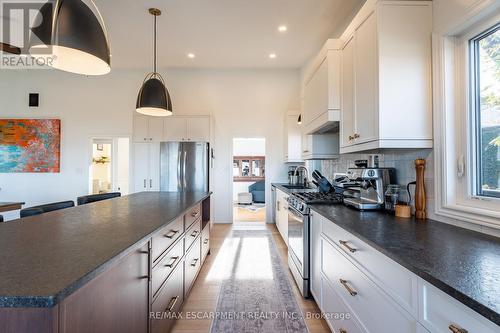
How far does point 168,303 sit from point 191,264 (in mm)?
638

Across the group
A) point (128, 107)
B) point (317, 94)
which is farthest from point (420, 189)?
point (128, 107)

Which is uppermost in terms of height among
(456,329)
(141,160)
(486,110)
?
(486,110)

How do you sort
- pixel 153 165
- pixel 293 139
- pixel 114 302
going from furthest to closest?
pixel 153 165, pixel 293 139, pixel 114 302

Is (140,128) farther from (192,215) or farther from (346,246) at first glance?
(346,246)

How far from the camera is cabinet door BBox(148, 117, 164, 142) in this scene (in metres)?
4.68

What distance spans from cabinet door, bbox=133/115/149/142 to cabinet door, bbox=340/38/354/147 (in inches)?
151

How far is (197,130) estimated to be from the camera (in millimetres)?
4711

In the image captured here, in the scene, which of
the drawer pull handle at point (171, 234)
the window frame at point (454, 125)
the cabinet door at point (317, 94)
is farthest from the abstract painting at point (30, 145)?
the window frame at point (454, 125)

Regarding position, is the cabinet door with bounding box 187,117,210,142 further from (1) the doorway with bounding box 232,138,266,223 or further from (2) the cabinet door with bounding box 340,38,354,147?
(1) the doorway with bounding box 232,138,266,223

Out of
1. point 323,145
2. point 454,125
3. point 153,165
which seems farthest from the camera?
point 153,165

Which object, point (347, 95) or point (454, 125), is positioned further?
point (347, 95)

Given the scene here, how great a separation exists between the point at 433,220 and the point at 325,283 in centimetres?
83

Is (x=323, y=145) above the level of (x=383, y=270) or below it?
above

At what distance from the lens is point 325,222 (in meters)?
1.77
